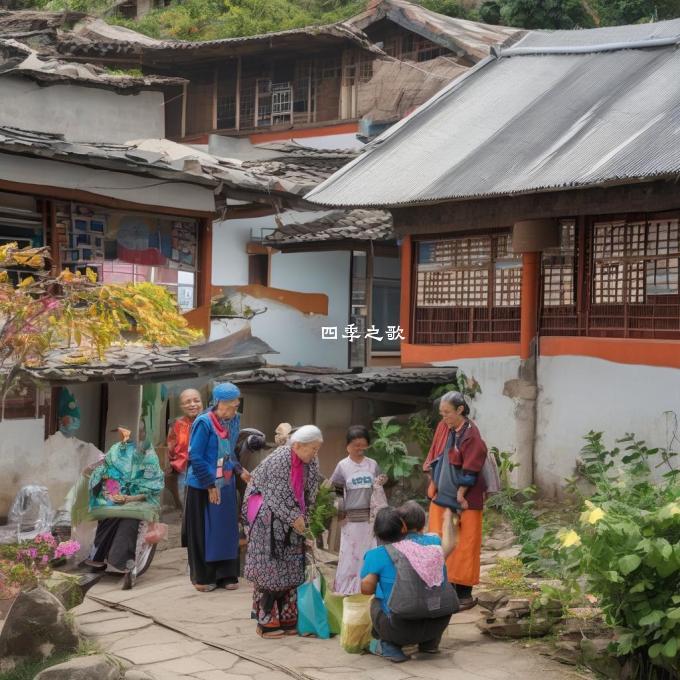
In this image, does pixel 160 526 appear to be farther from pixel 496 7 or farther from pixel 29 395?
pixel 496 7

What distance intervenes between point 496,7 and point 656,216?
19.6m

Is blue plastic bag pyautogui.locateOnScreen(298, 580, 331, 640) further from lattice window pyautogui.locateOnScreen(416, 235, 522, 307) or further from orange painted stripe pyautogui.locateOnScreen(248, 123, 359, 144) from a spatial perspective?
orange painted stripe pyautogui.locateOnScreen(248, 123, 359, 144)

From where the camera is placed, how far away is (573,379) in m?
14.6

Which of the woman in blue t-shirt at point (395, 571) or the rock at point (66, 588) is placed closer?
the woman in blue t-shirt at point (395, 571)

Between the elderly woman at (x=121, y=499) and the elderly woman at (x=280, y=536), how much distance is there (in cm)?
232

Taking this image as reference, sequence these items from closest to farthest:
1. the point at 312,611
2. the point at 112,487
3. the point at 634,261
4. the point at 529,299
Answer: the point at 312,611
the point at 112,487
the point at 634,261
the point at 529,299

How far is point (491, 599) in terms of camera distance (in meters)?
9.69

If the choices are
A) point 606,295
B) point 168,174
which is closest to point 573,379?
point 606,295

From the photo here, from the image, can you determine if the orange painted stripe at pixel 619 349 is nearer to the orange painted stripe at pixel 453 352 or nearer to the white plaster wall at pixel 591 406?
the white plaster wall at pixel 591 406

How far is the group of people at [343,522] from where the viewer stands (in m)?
8.29

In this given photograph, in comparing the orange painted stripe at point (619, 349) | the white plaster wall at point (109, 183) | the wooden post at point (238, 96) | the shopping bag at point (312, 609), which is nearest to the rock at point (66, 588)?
the shopping bag at point (312, 609)

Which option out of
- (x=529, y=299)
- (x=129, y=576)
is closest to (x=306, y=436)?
(x=129, y=576)

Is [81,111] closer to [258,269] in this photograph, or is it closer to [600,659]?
[258,269]

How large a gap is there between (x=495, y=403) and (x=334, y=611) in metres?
6.97
